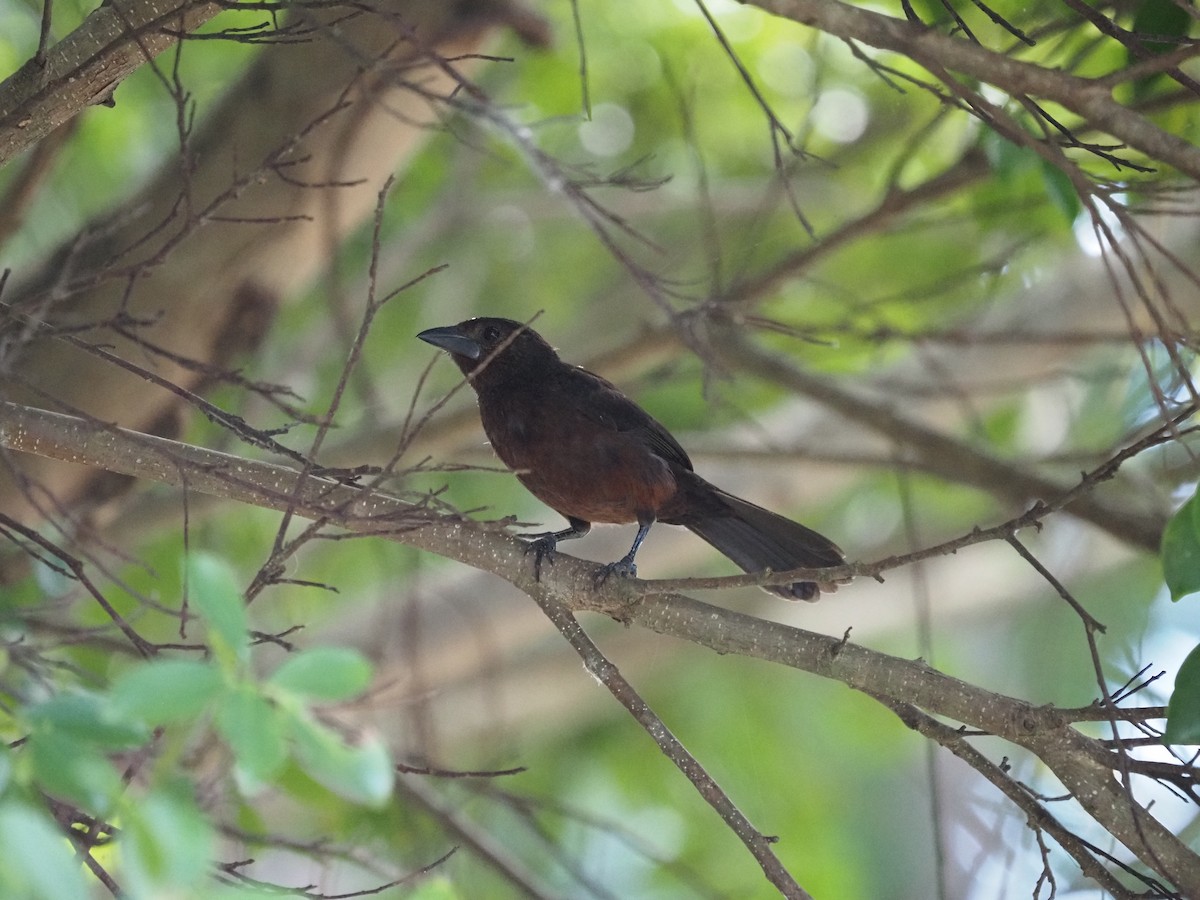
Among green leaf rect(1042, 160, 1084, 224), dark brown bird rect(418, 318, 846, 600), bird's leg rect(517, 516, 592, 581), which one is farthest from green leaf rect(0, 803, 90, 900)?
dark brown bird rect(418, 318, 846, 600)

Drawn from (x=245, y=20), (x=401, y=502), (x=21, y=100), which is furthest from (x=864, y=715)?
(x=21, y=100)

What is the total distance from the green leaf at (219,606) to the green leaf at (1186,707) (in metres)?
1.49

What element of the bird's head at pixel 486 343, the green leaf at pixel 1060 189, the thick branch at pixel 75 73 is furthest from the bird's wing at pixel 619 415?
the thick branch at pixel 75 73

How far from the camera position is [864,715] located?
788 cm

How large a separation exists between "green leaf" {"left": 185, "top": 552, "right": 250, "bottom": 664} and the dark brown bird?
8.02ft

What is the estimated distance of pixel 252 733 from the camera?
3.95 ft

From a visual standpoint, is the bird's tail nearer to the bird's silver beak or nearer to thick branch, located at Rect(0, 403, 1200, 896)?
the bird's silver beak

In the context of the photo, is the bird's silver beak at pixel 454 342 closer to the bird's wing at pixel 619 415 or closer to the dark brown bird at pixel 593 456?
the dark brown bird at pixel 593 456

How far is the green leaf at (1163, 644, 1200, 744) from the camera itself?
1.95m

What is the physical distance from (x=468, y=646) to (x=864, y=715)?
3.14 metres

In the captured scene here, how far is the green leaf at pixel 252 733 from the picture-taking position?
118cm

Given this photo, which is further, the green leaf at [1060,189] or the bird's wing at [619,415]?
the bird's wing at [619,415]

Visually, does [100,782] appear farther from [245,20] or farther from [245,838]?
[245,20]

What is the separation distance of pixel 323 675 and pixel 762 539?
9.54 ft
